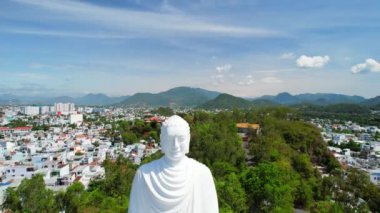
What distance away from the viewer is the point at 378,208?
2023cm

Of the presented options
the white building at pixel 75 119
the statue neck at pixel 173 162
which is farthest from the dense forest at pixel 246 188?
the white building at pixel 75 119

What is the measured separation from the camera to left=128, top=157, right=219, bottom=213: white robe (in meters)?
4.38

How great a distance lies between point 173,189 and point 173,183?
0.23 ft

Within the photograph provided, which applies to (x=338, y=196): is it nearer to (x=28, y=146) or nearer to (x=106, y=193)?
(x=106, y=193)

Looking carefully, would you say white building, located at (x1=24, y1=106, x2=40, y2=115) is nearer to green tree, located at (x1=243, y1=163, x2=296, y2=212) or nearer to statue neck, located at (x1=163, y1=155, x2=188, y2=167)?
green tree, located at (x1=243, y1=163, x2=296, y2=212)

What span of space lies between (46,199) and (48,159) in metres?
21.8

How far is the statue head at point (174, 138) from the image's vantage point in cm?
440

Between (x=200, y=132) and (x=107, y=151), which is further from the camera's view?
(x=107, y=151)

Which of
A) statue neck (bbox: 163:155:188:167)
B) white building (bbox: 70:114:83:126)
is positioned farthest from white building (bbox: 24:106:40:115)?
statue neck (bbox: 163:155:188:167)

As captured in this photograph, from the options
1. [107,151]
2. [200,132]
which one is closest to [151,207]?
[200,132]

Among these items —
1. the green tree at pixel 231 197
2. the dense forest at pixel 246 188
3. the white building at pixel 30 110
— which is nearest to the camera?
the green tree at pixel 231 197

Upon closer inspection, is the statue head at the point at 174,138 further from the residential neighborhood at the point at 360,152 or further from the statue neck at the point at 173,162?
the residential neighborhood at the point at 360,152

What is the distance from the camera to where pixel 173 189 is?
4418 millimetres

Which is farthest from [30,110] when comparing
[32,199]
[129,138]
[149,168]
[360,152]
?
[149,168]
